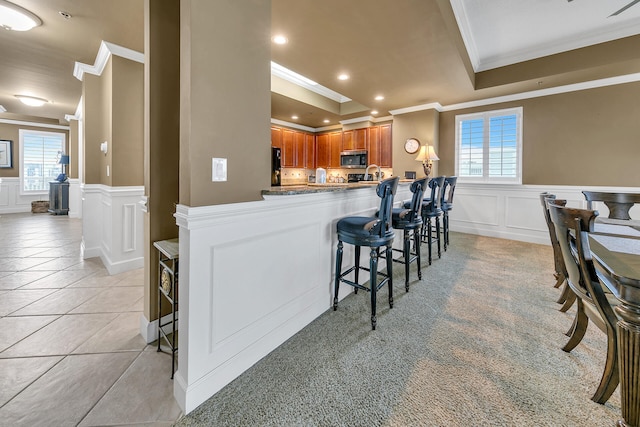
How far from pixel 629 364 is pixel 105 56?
5109mm

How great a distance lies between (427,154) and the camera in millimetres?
5000

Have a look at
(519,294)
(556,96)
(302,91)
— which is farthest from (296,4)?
(556,96)

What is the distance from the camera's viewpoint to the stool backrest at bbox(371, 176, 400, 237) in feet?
6.43

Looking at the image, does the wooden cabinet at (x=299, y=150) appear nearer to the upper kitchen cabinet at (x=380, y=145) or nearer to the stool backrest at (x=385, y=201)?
the upper kitchen cabinet at (x=380, y=145)

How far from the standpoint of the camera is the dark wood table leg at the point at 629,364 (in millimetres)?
1032

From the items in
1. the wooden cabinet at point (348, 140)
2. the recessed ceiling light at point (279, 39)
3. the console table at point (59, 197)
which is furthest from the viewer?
the console table at point (59, 197)

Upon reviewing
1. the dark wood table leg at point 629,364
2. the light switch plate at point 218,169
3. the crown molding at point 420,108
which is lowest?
the dark wood table leg at point 629,364

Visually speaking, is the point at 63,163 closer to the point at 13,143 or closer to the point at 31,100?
the point at 13,143

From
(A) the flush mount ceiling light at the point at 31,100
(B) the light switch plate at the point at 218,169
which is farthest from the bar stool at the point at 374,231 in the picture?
(A) the flush mount ceiling light at the point at 31,100

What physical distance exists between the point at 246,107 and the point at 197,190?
0.55 m

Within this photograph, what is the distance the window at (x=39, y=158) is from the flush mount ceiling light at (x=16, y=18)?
25.5ft

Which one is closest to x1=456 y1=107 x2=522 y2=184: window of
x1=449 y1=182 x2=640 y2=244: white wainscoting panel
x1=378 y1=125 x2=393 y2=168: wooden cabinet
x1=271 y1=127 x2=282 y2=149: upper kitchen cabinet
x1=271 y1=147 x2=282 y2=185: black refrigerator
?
x1=449 y1=182 x2=640 y2=244: white wainscoting panel

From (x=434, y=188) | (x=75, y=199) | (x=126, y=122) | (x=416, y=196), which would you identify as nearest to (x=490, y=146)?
(x=434, y=188)

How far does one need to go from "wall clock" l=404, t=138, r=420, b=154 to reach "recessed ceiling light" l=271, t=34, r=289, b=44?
3.46m
